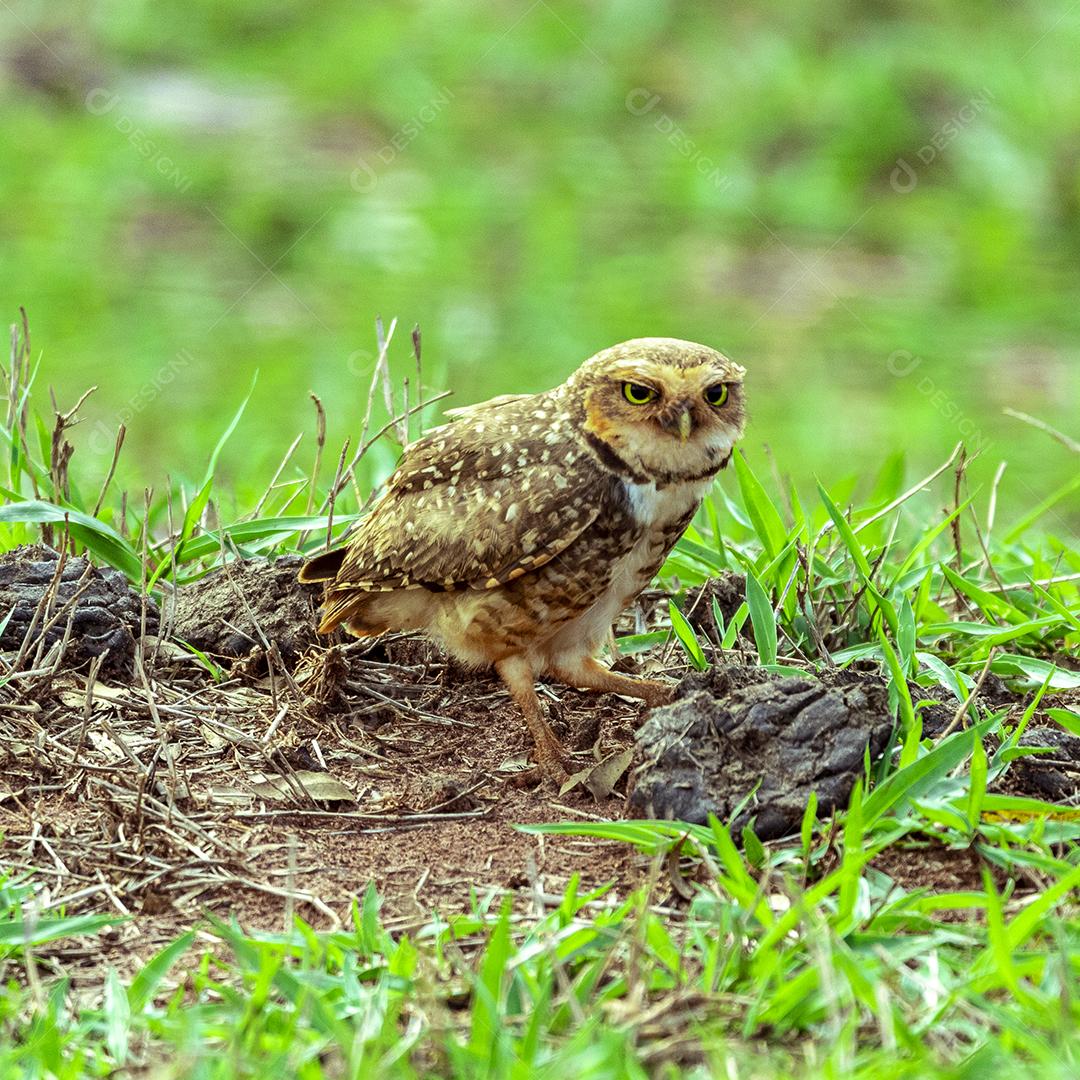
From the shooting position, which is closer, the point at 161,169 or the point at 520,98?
the point at 161,169

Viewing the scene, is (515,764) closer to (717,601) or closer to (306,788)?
(306,788)

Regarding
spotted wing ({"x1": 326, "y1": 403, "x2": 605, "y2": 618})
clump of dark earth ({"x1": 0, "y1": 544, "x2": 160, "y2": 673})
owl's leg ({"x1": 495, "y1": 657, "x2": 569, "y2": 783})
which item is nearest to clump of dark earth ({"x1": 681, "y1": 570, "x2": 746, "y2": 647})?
owl's leg ({"x1": 495, "y1": 657, "x2": 569, "y2": 783})

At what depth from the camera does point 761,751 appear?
3.44 m

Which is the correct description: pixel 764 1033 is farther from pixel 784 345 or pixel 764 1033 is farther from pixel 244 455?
pixel 784 345

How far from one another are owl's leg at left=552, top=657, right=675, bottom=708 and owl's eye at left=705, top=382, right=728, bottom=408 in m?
0.79

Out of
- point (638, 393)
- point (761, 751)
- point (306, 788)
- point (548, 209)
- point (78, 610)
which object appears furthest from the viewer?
point (548, 209)

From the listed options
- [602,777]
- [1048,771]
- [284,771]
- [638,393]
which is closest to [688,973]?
[602,777]

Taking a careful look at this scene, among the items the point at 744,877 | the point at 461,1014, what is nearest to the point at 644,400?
the point at 744,877

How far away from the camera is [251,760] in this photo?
12.6 ft

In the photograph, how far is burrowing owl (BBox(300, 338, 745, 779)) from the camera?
3.82m

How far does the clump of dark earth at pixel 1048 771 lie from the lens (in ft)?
11.4

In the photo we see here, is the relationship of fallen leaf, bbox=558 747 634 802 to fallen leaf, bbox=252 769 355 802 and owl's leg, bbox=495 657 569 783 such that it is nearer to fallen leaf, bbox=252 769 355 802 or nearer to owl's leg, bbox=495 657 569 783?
owl's leg, bbox=495 657 569 783

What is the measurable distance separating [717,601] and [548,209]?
5364 mm

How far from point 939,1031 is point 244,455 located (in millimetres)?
5149
